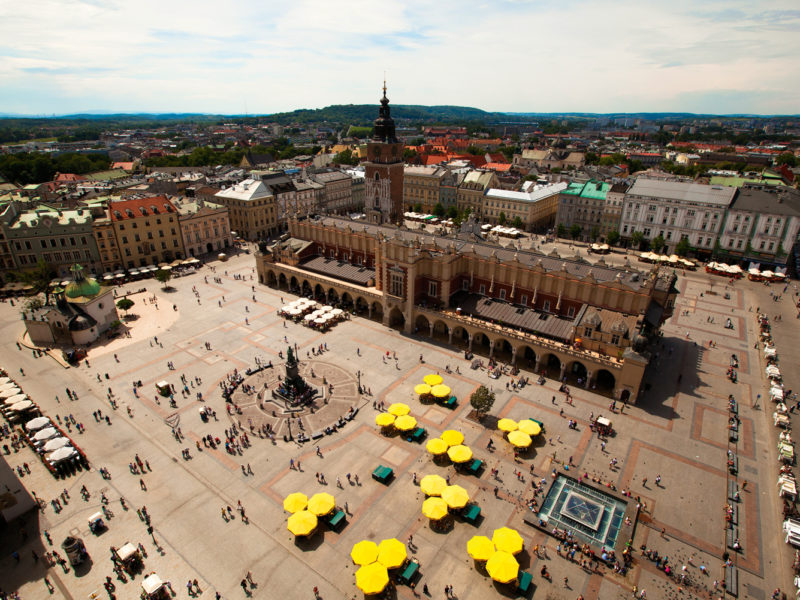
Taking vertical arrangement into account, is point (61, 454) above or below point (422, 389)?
above

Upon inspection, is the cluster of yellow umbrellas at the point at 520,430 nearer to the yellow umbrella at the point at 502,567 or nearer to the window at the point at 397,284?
the yellow umbrella at the point at 502,567

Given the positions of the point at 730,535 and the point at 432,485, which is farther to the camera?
the point at 432,485

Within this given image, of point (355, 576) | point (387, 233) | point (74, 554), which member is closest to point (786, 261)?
point (387, 233)

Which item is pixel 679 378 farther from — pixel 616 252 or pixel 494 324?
pixel 616 252

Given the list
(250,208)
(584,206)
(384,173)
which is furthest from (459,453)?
(584,206)

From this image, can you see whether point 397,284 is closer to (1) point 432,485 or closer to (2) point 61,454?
(1) point 432,485

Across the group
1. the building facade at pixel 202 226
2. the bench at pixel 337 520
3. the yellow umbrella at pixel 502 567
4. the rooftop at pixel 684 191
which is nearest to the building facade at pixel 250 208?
the building facade at pixel 202 226

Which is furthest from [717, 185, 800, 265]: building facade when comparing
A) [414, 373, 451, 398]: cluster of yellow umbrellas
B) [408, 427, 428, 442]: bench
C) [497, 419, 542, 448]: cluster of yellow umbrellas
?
[408, 427, 428, 442]: bench
